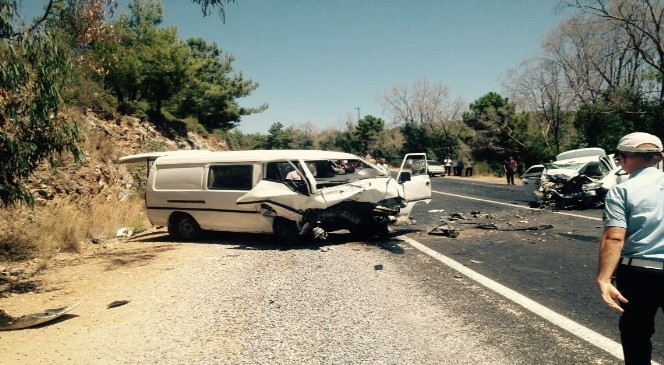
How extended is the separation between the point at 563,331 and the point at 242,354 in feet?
9.67

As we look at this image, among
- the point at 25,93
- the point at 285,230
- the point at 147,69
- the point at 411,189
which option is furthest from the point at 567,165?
the point at 147,69

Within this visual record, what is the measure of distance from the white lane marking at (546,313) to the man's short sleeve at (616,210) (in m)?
1.50

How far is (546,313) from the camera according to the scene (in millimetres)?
4660

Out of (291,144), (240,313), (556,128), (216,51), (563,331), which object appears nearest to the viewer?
(563,331)

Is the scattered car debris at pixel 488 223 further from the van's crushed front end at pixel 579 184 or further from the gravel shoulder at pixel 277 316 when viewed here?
the gravel shoulder at pixel 277 316

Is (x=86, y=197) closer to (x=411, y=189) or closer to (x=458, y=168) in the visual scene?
(x=411, y=189)

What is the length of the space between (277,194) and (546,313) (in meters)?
5.26

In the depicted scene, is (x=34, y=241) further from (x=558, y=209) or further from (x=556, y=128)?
(x=556, y=128)

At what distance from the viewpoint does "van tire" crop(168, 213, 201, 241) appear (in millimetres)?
10312

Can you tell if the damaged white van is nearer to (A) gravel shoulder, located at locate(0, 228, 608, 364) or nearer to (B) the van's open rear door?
(B) the van's open rear door

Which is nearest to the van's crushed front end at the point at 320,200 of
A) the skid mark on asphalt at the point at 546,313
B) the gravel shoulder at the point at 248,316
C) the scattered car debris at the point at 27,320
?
the gravel shoulder at the point at 248,316

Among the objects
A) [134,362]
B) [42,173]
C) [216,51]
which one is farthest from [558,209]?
[216,51]

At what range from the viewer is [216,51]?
53.3 metres

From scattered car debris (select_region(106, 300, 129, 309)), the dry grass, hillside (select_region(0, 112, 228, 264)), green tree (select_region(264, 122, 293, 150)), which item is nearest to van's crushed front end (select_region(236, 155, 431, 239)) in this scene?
scattered car debris (select_region(106, 300, 129, 309))
